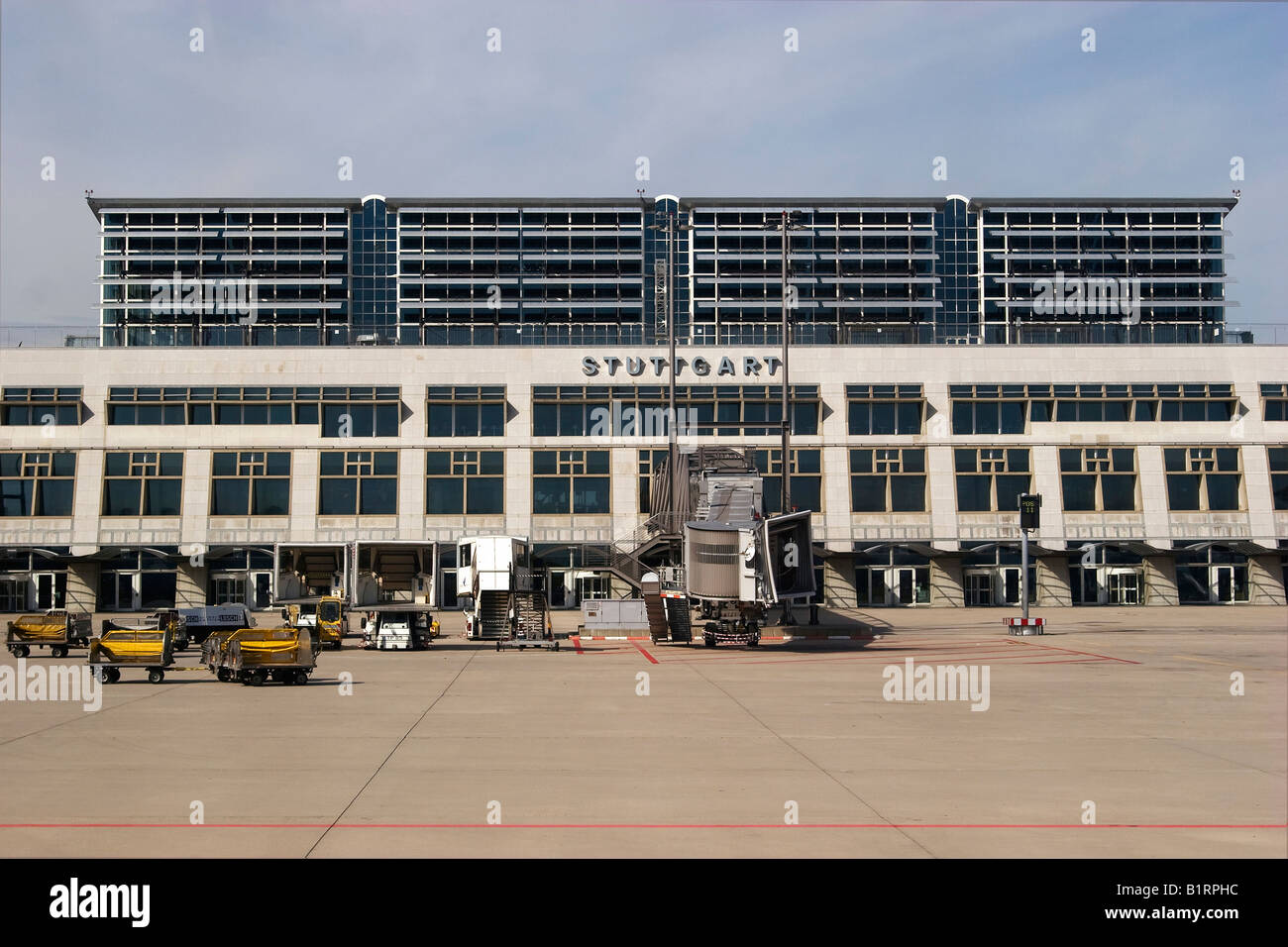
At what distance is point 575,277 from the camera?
396 ft

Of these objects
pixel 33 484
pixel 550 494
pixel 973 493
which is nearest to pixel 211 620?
pixel 550 494

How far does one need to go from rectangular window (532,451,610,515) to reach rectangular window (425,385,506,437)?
365cm

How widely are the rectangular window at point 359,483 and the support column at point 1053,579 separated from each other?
39.2 meters

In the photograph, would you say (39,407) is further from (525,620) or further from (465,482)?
(525,620)

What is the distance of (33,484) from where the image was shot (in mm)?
64875

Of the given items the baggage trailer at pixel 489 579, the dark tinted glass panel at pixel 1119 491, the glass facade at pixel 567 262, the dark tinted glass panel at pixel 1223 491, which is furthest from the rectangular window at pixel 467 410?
the glass facade at pixel 567 262

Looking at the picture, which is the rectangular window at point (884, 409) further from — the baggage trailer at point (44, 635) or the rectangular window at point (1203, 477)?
the baggage trailer at point (44, 635)

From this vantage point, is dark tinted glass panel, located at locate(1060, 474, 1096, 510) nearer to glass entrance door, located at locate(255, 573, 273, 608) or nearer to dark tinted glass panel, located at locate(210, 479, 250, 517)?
glass entrance door, located at locate(255, 573, 273, 608)

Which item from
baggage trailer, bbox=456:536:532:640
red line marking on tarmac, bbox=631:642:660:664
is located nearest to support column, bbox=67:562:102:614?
baggage trailer, bbox=456:536:532:640

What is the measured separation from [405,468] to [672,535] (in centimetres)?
2335

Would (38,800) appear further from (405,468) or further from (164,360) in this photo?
(164,360)

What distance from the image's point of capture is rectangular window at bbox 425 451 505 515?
65.9m
